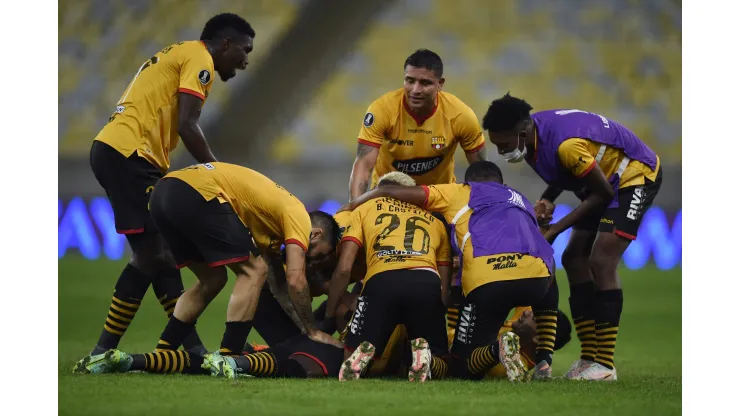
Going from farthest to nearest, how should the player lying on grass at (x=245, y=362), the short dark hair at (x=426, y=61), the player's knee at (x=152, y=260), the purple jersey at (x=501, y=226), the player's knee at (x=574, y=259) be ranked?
the short dark hair at (x=426, y=61) < the player's knee at (x=574, y=259) < the player's knee at (x=152, y=260) < the purple jersey at (x=501, y=226) < the player lying on grass at (x=245, y=362)

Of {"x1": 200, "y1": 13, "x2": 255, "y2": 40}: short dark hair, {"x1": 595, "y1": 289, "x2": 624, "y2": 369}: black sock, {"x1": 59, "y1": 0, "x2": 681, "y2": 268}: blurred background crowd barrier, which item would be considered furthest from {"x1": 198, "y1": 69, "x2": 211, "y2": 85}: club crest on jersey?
{"x1": 59, "y1": 0, "x2": 681, "y2": 268}: blurred background crowd barrier

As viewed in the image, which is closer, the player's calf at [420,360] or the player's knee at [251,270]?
the player's calf at [420,360]

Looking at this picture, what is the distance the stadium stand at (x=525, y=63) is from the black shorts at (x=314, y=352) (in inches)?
471

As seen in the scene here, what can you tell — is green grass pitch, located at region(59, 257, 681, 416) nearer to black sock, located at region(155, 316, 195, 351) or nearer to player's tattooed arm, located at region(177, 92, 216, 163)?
black sock, located at region(155, 316, 195, 351)

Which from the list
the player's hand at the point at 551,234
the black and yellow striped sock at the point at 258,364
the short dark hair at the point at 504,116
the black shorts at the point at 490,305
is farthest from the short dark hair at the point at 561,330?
the black and yellow striped sock at the point at 258,364

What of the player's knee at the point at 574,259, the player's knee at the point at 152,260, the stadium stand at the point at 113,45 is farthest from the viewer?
the stadium stand at the point at 113,45

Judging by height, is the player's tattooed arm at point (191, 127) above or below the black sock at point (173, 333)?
above

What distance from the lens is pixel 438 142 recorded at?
21.3 feet

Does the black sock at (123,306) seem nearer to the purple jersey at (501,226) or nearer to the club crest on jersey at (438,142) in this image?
the purple jersey at (501,226)

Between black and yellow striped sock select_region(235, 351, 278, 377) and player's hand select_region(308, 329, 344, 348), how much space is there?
0.76 feet

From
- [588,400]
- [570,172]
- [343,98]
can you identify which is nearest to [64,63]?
[343,98]

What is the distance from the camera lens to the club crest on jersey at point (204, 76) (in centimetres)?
569

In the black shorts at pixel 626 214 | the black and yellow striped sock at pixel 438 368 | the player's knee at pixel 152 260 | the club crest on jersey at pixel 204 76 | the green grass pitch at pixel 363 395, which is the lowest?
the green grass pitch at pixel 363 395
